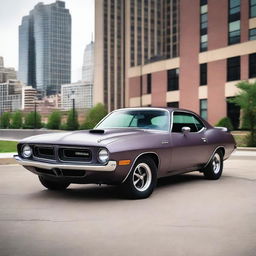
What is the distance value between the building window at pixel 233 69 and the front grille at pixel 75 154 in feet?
140

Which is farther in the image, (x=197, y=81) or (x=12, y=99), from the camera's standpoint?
(x=12, y=99)

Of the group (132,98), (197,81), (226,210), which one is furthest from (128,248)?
(132,98)

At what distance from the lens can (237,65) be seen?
155 feet

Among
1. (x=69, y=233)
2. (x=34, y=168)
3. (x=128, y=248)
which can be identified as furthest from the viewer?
(x=34, y=168)

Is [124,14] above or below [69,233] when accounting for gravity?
above

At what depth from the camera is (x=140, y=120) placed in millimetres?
8141

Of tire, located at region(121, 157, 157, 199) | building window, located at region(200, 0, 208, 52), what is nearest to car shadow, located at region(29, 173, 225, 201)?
tire, located at region(121, 157, 157, 199)

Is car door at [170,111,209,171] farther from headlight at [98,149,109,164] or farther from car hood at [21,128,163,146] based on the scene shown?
headlight at [98,149,109,164]

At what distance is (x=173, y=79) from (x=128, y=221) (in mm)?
51977

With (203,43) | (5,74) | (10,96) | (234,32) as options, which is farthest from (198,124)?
(5,74)

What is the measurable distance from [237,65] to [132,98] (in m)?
21.1

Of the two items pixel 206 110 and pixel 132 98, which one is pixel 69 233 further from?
pixel 132 98

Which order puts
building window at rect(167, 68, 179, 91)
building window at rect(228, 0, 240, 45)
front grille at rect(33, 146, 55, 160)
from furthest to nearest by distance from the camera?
building window at rect(167, 68, 179, 91) → building window at rect(228, 0, 240, 45) → front grille at rect(33, 146, 55, 160)

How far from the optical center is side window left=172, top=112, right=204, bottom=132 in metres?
8.37
